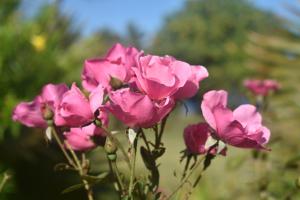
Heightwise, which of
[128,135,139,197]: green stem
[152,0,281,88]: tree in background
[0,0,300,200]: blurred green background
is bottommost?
[152,0,281,88]: tree in background

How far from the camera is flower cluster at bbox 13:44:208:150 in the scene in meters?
0.76

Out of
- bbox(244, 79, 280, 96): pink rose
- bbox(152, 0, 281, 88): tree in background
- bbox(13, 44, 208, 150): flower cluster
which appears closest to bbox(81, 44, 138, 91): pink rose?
bbox(13, 44, 208, 150): flower cluster

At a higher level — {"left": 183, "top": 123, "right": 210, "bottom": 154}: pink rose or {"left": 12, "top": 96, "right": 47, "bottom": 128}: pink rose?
{"left": 12, "top": 96, "right": 47, "bottom": 128}: pink rose

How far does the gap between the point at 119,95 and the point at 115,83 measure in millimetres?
115

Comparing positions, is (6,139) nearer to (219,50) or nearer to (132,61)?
(132,61)

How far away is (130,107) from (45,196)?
4.50m

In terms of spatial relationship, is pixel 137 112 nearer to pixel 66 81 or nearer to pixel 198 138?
pixel 198 138

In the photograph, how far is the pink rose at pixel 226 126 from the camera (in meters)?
0.80

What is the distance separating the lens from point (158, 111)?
0.76m

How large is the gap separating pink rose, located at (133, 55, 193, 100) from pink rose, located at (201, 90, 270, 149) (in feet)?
0.16

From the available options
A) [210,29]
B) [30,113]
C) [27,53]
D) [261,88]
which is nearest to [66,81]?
[27,53]

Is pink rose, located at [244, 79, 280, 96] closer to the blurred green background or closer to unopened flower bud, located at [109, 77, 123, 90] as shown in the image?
the blurred green background

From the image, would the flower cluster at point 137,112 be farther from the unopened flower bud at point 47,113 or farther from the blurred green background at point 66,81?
the blurred green background at point 66,81

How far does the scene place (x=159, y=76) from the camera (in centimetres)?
78
